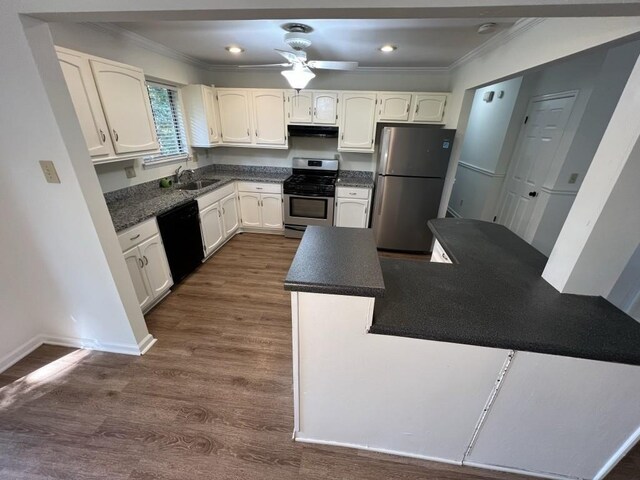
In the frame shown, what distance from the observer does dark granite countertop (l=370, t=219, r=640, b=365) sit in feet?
3.13

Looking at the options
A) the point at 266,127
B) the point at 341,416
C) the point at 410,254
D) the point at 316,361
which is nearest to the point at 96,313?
the point at 316,361

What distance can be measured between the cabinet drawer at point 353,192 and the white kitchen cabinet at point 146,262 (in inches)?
88.7

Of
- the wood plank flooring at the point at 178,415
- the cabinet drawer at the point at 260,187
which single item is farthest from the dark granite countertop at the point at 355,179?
the wood plank flooring at the point at 178,415

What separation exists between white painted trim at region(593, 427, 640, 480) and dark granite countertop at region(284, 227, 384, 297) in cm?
130

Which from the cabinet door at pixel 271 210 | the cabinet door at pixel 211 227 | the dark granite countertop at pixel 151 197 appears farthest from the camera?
the cabinet door at pixel 271 210

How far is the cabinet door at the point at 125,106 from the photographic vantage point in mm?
1937

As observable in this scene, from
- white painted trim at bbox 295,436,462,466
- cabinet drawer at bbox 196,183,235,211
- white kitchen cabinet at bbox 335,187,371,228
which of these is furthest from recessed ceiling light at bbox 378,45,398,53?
white painted trim at bbox 295,436,462,466

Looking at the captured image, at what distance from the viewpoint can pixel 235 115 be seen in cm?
360

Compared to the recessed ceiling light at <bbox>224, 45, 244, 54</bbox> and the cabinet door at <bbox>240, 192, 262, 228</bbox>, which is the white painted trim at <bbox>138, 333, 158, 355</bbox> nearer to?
the cabinet door at <bbox>240, 192, 262, 228</bbox>

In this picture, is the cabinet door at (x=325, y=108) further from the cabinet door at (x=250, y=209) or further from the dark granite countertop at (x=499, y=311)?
the dark granite countertop at (x=499, y=311)

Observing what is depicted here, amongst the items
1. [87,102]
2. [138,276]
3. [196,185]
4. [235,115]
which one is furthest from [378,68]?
[138,276]

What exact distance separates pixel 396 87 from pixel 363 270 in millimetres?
3472

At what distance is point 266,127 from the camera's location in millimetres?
3609

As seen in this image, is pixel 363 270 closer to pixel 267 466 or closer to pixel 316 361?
pixel 316 361
